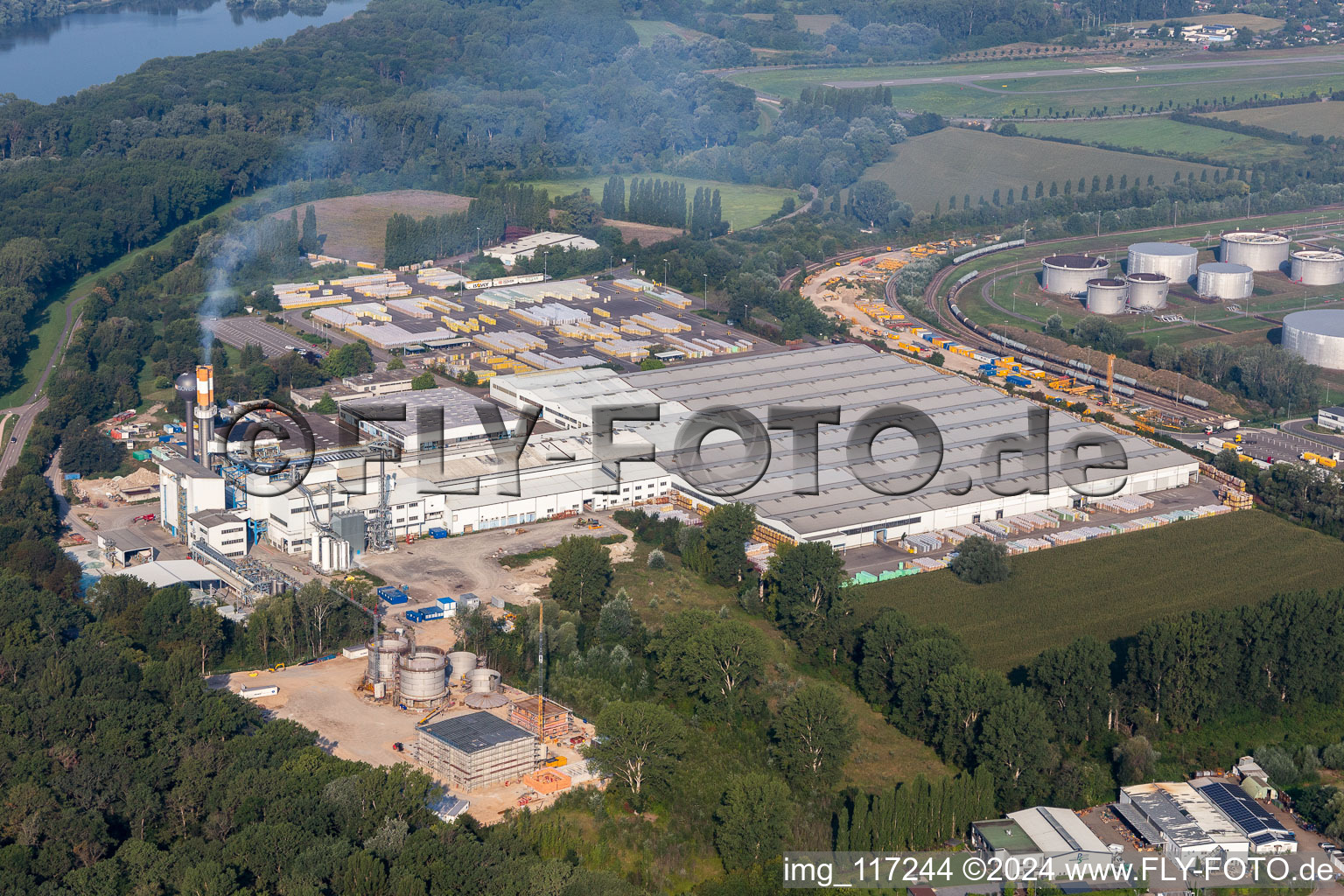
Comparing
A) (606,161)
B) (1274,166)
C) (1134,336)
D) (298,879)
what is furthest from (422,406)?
(1274,166)

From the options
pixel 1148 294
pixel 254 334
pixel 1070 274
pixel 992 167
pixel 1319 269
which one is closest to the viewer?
pixel 254 334

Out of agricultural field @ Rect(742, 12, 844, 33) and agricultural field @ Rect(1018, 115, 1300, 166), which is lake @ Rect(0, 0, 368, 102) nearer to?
agricultural field @ Rect(742, 12, 844, 33)

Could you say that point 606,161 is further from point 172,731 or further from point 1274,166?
point 172,731

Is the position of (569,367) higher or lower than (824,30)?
lower

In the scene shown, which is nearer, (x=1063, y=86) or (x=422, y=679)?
(x=422, y=679)

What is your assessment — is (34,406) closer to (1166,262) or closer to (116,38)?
(1166,262)

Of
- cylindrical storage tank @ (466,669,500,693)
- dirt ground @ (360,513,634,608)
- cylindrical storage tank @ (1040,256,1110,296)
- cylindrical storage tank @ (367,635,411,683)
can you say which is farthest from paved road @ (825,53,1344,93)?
cylindrical storage tank @ (466,669,500,693)

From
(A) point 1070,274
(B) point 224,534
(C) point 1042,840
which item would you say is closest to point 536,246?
(A) point 1070,274
